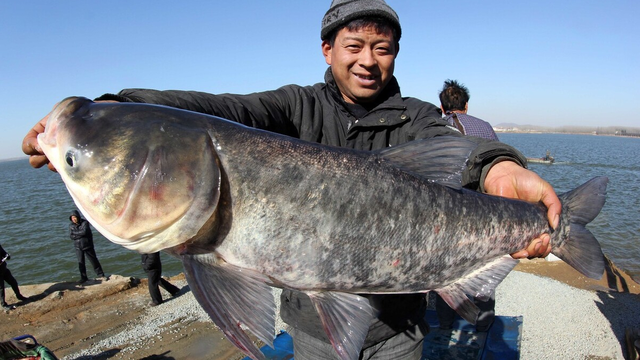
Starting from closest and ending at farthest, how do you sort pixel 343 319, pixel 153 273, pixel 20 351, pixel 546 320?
pixel 343 319, pixel 20 351, pixel 546 320, pixel 153 273

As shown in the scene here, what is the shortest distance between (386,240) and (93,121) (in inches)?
65.8

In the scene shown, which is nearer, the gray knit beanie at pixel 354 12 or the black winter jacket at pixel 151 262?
the gray knit beanie at pixel 354 12

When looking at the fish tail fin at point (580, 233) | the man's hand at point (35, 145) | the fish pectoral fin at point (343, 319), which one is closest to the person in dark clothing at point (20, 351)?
the man's hand at point (35, 145)

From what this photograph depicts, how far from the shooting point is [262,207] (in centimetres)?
194

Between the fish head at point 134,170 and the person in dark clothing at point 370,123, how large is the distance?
0.74m

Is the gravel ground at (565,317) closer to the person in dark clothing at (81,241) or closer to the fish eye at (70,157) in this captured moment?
the fish eye at (70,157)

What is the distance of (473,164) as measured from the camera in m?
2.96

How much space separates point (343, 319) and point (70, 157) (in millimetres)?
1661

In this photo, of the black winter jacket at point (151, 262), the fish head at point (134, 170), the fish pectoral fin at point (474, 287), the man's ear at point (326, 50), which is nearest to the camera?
the fish head at point (134, 170)

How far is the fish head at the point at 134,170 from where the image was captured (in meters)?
1.78

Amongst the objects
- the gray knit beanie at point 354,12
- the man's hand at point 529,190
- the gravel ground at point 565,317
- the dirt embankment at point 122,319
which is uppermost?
the gray knit beanie at point 354,12

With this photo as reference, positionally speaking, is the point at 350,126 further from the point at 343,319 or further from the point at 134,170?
the point at 134,170

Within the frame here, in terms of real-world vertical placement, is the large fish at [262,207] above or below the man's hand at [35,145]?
below

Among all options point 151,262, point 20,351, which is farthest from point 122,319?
point 20,351
